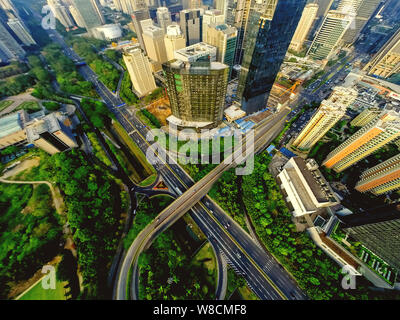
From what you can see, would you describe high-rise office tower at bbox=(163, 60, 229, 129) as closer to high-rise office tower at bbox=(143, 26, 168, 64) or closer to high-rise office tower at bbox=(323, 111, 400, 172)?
high-rise office tower at bbox=(323, 111, 400, 172)

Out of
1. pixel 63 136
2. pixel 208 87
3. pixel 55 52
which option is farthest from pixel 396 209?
pixel 55 52

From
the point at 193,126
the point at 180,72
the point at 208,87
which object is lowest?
the point at 193,126

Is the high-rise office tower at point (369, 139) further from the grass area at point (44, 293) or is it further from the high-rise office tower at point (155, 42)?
the high-rise office tower at point (155, 42)

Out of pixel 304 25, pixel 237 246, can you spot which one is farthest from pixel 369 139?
pixel 304 25

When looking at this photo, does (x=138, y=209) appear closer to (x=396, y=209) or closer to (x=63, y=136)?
(x=63, y=136)

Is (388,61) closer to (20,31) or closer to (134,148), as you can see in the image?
(134,148)

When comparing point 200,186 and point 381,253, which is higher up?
point 381,253
